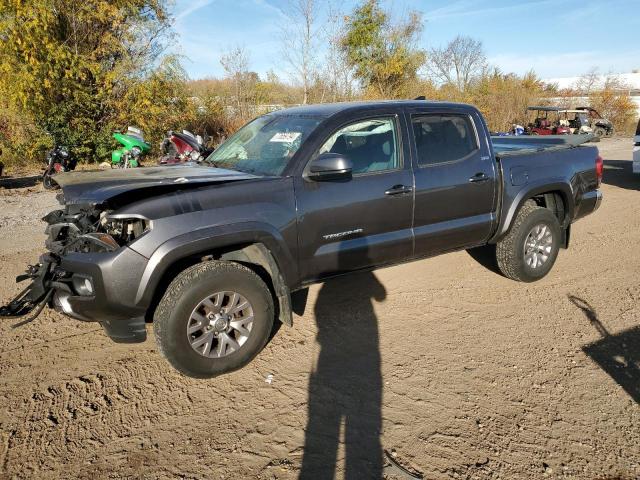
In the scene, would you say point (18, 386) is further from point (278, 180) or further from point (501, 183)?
point (501, 183)

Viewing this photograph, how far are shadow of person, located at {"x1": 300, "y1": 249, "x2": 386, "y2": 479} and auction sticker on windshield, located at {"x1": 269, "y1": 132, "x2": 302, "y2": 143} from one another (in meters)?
1.60

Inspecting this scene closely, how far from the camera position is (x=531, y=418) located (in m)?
2.79

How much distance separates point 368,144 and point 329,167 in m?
0.75

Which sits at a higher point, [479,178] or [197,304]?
[479,178]

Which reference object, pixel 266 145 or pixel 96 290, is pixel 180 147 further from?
pixel 96 290

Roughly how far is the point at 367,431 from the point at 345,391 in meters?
0.41

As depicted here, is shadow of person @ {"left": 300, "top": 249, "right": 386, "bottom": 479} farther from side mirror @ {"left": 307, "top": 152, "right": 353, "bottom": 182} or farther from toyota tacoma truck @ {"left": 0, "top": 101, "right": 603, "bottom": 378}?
side mirror @ {"left": 307, "top": 152, "right": 353, "bottom": 182}

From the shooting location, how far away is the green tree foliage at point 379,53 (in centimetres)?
2102

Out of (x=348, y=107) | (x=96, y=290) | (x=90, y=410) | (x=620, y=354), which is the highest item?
(x=348, y=107)

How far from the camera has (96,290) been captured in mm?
2791

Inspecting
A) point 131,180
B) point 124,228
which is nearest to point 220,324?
point 124,228

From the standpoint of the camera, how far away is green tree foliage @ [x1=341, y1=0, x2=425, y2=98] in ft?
68.9

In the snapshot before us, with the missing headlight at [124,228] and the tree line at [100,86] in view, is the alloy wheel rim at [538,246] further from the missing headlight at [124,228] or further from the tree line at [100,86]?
the tree line at [100,86]

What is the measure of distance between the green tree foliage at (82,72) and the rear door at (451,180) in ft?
39.1
